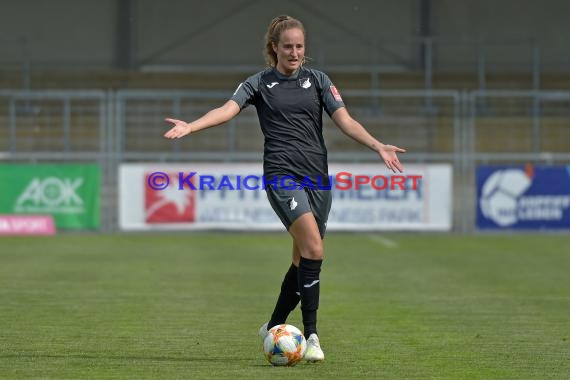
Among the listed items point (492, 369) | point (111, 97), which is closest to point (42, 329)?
point (492, 369)

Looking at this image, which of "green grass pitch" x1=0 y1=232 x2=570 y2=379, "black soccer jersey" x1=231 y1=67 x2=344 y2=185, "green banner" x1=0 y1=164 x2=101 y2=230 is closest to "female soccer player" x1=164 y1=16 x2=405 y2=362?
"black soccer jersey" x1=231 y1=67 x2=344 y2=185

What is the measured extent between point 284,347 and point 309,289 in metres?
0.48

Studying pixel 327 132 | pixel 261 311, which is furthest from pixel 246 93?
pixel 327 132

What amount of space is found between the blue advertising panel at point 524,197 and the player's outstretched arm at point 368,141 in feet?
50.4

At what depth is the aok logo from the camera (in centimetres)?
2242

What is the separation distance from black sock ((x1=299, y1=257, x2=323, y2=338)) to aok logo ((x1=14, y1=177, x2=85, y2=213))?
49.5 feet

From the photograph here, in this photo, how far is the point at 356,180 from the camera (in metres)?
21.9

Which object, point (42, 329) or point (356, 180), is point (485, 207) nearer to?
point (356, 180)

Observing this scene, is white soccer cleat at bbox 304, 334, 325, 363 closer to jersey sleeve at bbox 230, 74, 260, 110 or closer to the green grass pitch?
the green grass pitch

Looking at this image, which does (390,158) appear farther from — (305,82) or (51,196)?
(51,196)

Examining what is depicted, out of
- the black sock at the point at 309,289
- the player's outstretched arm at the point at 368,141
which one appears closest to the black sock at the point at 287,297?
the black sock at the point at 309,289

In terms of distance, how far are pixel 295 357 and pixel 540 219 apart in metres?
16.0

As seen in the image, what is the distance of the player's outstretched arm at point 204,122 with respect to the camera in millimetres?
7414

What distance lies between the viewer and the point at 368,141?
7.82 m
